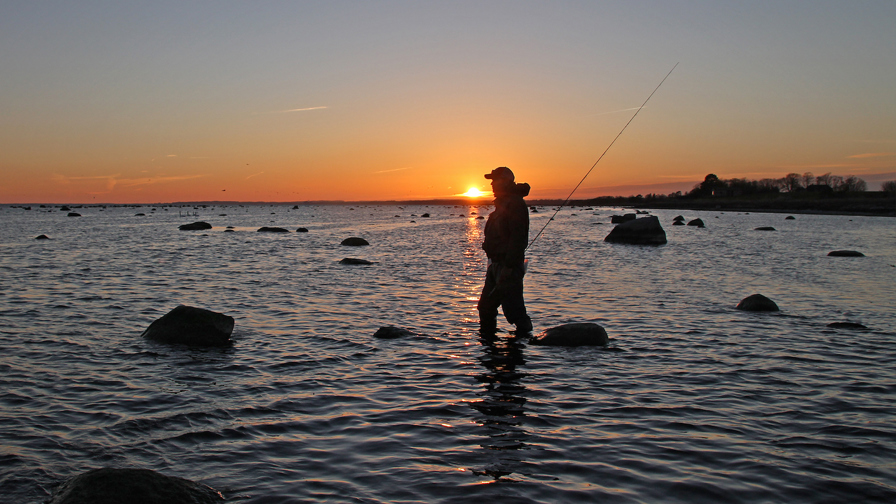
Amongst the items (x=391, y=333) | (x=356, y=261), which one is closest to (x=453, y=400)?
(x=391, y=333)

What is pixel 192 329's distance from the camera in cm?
1039

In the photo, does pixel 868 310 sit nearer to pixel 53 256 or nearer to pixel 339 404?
pixel 339 404

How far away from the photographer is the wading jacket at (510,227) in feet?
33.7

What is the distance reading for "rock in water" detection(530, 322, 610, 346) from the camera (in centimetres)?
1052

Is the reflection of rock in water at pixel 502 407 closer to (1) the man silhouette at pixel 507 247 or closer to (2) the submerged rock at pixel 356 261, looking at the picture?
(1) the man silhouette at pixel 507 247

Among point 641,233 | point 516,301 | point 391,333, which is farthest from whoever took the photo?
point 641,233

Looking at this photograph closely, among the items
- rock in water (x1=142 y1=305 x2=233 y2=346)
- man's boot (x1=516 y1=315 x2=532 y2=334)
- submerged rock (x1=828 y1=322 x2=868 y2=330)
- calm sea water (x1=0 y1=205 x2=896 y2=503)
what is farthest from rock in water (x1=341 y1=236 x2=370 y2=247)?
submerged rock (x1=828 y1=322 x2=868 y2=330)

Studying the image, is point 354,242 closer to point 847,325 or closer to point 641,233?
point 641,233

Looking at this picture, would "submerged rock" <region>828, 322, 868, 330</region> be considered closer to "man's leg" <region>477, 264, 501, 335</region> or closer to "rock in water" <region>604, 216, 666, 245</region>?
"man's leg" <region>477, 264, 501, 335</region>

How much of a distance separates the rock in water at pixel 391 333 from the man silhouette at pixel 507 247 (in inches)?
62.2

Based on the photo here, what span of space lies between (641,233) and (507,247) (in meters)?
30.3

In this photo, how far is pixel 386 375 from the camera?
336 inches

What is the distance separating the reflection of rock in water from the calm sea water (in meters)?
0.03

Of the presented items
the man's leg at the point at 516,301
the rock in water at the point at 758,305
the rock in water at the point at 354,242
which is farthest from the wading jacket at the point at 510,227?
the rock in water at the point at 354,242
